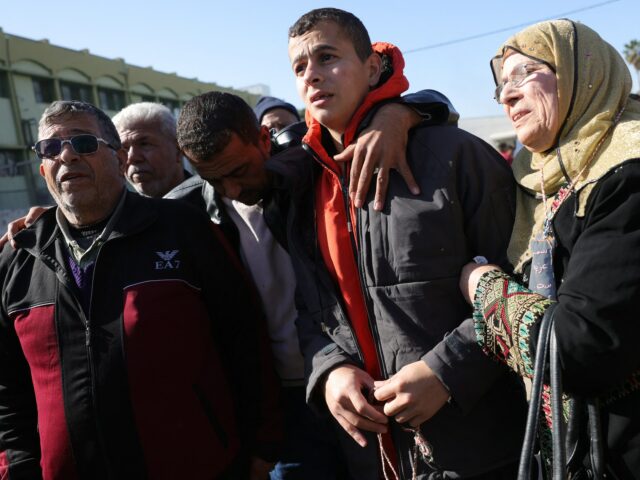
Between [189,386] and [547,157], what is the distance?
5.04 ft

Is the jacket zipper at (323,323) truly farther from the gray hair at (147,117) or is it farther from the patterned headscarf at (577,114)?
the gray hair at (147,117)

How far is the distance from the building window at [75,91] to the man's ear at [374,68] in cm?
2892

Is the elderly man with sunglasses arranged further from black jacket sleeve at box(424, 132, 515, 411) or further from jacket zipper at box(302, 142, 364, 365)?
black jacket sleeve at box(424, 132, 515, 411)

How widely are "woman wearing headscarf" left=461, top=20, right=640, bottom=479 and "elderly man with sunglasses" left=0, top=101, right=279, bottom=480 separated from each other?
1096 mm

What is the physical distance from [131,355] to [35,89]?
28.4 metres

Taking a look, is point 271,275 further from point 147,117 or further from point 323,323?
A: point 147,117

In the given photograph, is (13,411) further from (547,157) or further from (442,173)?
(547,157)

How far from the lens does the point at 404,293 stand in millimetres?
1790

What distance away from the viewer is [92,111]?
2402 millimetres

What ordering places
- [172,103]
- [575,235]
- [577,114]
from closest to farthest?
[575,235], [577,114], [172,103]

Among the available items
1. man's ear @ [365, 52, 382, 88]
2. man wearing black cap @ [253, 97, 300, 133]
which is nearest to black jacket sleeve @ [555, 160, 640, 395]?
man's ear @ [365, 52, 382, 88]

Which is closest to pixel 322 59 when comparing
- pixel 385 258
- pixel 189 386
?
pixel 385 258

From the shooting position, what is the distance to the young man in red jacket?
69.0 inches

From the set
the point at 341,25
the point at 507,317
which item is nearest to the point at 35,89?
the point at 341,25
